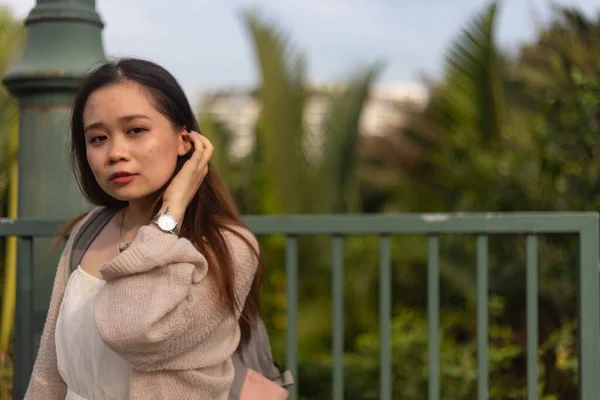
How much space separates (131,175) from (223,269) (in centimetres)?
29

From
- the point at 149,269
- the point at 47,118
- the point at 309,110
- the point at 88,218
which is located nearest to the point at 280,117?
the point at 309,110

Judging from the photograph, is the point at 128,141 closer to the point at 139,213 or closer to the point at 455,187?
the point at 139,213

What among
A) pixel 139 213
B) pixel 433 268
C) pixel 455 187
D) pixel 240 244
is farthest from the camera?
pixel 455 187

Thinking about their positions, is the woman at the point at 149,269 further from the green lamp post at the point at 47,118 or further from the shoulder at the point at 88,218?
the green lamp post at the point at 47,118

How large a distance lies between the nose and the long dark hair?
112 millimetres

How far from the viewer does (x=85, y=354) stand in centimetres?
173

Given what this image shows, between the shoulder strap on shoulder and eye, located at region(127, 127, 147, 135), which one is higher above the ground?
eye, located at region(127, 127, 147, 135)

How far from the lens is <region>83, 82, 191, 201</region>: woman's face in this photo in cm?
170

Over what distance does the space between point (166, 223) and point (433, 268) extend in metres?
0.95

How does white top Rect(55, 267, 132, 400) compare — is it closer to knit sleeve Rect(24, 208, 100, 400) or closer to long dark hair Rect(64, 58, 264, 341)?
knit sleeve Rect(24, 208, 100, 400)

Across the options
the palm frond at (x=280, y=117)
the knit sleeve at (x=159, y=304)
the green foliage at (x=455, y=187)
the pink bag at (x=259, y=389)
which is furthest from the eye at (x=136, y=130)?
the palm frond at (x=280, y=117)

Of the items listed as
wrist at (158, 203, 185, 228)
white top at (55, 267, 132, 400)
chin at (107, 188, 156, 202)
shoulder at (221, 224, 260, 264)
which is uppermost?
chin at (107, 188, 156, 202)

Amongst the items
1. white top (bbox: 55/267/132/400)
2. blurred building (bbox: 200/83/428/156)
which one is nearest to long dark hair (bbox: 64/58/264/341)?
white top (bbox: 55/267/132/400)

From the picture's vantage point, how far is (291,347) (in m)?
2.38
